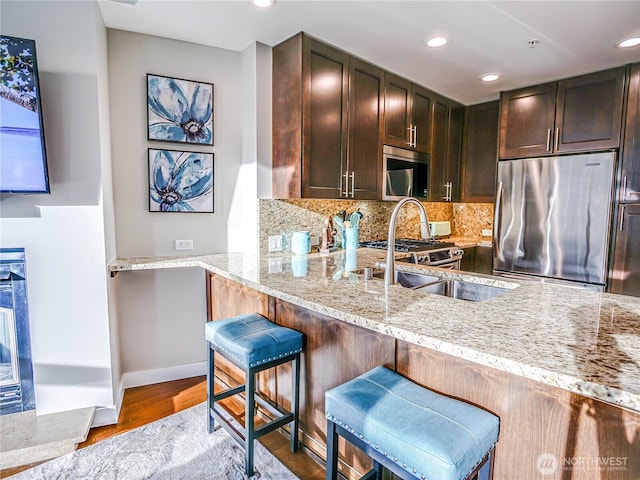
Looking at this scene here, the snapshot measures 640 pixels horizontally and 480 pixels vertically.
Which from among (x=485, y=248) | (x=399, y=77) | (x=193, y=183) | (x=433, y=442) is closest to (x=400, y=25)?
(x=399, y=77)

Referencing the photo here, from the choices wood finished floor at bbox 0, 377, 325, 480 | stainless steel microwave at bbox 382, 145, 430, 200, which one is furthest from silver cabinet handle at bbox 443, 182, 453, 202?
wood finished floor at bbox 0, 377, 325, 480

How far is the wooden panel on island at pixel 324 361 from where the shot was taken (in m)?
1.52

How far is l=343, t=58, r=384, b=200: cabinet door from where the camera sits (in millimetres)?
2889

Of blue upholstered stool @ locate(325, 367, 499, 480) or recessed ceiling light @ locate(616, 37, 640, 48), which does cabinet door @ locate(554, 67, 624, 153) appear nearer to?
recessed ceiling light @ locate(616, 37, 640, 48)

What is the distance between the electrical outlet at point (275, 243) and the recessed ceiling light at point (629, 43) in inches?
114

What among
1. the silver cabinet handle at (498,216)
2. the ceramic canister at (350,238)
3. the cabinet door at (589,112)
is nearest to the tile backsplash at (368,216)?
the ceramic canister at (350,238)

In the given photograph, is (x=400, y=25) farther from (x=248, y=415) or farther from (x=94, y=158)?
(x=248, y=415)

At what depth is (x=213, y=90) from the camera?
2746 mm

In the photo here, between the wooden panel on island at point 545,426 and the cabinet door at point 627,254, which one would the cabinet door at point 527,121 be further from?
the wooden panel on island at point 545,426

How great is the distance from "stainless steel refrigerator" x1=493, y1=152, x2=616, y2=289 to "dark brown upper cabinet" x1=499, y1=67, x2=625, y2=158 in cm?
13

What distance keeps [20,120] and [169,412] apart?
193cm

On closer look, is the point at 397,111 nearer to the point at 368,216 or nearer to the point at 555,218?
the point at 368,216

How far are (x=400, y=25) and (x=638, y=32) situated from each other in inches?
63.9

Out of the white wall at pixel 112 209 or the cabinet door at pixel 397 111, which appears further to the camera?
the cabinet door at pixel 397 111
